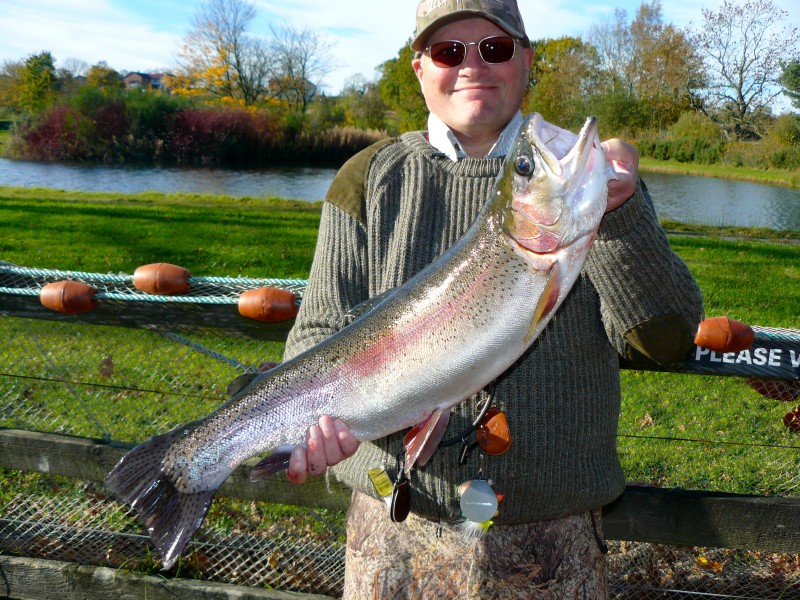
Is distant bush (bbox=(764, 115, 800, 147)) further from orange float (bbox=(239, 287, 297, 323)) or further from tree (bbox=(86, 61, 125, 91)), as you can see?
tree (bbox=(86, 61, 125, 91))

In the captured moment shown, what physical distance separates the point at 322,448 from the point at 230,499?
2189mm

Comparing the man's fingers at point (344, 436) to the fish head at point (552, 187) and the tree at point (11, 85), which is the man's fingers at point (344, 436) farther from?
the tree at point (11, 85)

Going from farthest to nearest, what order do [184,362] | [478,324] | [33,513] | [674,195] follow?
[674,195], [184,362], [33,513], [478,324]

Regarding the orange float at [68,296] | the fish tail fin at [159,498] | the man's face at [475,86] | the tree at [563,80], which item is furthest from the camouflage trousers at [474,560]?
the tree at [563,80]

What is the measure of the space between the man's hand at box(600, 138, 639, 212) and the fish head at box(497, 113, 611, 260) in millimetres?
70

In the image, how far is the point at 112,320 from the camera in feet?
10.9

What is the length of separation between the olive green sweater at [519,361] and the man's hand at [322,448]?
11.8 inches

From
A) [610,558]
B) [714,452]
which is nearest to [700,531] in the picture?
[610,558]

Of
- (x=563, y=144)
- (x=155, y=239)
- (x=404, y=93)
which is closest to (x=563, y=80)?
(x=404, y=93)

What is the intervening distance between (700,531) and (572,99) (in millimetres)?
26811

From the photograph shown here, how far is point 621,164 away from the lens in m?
1.80

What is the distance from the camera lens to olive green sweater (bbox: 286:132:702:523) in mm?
2184

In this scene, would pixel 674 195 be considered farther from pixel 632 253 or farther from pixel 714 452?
pixel 632 253

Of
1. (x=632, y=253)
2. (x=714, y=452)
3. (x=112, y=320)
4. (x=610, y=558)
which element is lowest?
(x=610, y=558)
